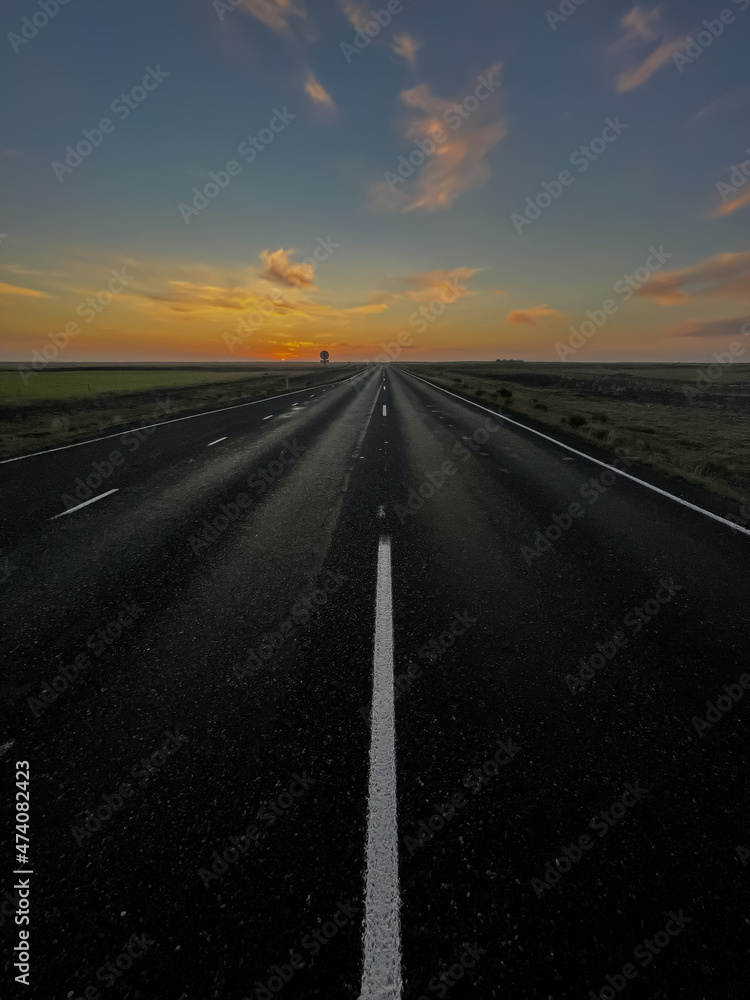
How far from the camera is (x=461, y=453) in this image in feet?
36.5

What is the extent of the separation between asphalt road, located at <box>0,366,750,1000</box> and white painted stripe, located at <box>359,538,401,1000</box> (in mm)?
12

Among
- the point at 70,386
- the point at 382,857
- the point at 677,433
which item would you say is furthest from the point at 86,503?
the point at 70,386

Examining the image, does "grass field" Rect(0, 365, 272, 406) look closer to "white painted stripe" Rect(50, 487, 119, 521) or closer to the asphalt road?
"white painted stripe" Rect(50, 487, 119, 521)

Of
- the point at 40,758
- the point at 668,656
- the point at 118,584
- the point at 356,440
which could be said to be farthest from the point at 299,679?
the point at 356,440

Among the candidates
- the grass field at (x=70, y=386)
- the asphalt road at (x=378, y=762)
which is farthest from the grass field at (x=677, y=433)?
the grass field at (x=70, y=386)

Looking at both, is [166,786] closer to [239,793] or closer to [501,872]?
[239,793]

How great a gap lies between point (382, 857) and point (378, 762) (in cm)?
49

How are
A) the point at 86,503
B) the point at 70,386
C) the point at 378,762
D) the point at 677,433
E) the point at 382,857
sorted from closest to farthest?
the point at 382,857, the point at 378,762, the point at 86,503, the point at 677,433, the point at 70,386

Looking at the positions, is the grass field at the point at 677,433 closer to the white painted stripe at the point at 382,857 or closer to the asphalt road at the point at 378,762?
the asphalt road at the point at 378,762

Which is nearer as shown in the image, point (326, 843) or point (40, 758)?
point (326, 843)

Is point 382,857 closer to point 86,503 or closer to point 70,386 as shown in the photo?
point 86,503

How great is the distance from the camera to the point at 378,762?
98.3 inches

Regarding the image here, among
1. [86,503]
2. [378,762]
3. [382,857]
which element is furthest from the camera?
[86,503]

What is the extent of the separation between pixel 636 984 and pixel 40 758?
321 cm
